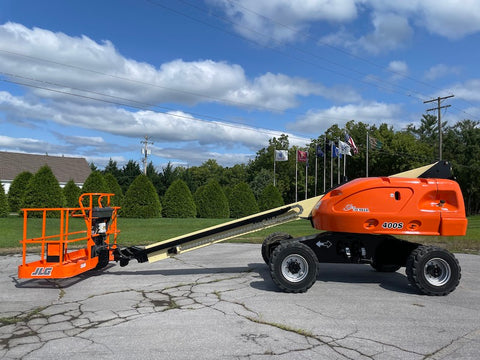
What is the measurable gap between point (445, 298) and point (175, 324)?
4.48m

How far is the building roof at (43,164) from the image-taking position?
2105 inches

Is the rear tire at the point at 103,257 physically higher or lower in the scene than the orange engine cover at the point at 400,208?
lower

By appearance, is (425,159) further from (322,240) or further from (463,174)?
(322,240)

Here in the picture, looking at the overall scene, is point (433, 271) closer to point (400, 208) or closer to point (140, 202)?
point (400, 208)

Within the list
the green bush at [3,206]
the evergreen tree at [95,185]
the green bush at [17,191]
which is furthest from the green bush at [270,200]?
the green bush at [3,206]

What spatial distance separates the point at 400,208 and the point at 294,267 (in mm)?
2050

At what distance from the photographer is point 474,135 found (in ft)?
188

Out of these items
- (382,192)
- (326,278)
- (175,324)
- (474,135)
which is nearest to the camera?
(175,324)

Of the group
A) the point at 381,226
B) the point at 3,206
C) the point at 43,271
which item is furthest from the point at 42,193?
the point at 381,226

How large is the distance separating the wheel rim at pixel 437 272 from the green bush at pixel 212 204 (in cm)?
2683

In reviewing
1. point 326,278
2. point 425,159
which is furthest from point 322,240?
point 425,159

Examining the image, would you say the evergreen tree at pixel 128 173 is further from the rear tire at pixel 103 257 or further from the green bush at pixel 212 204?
the rear tire at pixel 103 257

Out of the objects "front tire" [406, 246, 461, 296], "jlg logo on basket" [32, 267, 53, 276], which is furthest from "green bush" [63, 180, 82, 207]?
"front tire" [406, 246, 461, 296]

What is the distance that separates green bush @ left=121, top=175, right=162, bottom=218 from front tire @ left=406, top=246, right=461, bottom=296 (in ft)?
85.5
